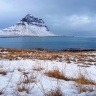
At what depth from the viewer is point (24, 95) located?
4.84 metres

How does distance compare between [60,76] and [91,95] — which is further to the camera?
[60,76]

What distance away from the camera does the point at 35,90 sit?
5348 mm

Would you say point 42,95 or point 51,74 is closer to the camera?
point 42,95

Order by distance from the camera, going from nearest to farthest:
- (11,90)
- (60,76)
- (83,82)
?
1. (11,90)
2. (83,82)
3. (60,76)

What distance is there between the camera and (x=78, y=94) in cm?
502

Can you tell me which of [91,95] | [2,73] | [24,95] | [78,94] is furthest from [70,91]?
[2,73]

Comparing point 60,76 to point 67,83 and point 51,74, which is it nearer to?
point 51,74

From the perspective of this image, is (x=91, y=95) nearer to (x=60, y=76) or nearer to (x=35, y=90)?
(x=35, y=90)

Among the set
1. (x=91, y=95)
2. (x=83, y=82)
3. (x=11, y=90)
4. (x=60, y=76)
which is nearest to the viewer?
(x=91, y=95)

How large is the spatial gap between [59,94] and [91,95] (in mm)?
713

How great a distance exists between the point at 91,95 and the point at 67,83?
1569 millimetres

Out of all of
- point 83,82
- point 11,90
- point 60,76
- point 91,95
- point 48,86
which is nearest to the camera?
point 91,95

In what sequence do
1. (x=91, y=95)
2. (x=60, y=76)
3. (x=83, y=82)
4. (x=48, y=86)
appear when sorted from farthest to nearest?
(x=60, y=76), (x=83, y=82), (x=48, y=86), (x=91, y=95)

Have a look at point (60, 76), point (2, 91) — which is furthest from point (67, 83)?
→ point (2, 91)
